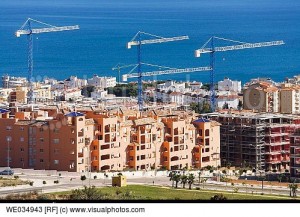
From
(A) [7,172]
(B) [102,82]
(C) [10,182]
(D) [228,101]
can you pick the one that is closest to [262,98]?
(D) [228,101]

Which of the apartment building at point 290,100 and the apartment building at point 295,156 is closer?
the apartment building at point 295,156

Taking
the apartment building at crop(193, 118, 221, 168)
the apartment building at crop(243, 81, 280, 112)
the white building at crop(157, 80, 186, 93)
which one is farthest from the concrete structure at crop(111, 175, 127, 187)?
the white building at crop(157, 80, 186, 93)

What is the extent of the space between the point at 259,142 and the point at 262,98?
5.00m

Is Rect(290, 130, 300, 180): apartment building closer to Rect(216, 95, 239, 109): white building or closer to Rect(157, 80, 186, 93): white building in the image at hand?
Rect(216, 95, 239, 109): white building

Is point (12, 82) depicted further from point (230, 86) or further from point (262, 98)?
point (262, 98)

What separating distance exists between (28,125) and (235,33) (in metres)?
37.3

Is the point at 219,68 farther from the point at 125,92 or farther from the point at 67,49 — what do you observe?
the point at 125,92

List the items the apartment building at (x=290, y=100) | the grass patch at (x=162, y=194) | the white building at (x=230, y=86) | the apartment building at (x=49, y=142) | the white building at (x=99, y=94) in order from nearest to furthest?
the grass patch at (x=162, y=194) → the apartment building at (x=49, y=142) → the apartment building at (x=290, y=100) → the white building at (x=99, y=94) → the white building at (x=230, y=86)

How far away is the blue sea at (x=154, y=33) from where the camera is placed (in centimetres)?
4266

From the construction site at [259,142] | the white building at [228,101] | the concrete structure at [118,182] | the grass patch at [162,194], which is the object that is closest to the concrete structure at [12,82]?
the white building at [228,101]

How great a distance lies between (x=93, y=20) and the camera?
216ft

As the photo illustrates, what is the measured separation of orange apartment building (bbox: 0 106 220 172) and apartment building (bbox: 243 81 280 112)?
16.5 ft

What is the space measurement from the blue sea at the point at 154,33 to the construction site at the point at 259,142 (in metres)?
18.6

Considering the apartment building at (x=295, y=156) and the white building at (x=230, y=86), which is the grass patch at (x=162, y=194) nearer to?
the apartment building at (x=295, y=156)
